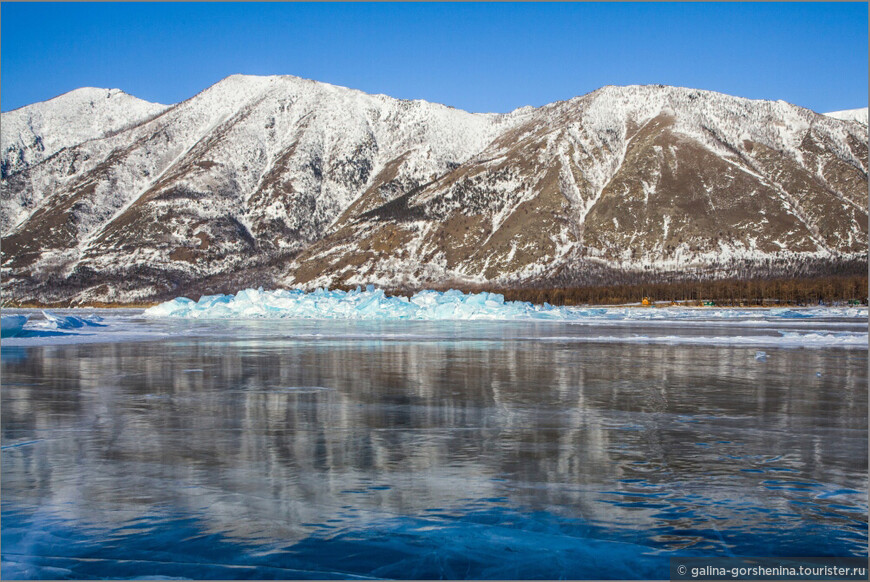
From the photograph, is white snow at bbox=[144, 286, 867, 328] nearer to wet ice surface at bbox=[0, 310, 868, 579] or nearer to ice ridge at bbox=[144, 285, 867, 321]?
ice ridge at bbox=[144, 285, 867, 321]

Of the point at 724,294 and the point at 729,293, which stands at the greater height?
the point at 729,293

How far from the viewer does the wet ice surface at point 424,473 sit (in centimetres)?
809

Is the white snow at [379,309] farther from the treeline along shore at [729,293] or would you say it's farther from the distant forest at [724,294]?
the treeline along shore at [729,293]

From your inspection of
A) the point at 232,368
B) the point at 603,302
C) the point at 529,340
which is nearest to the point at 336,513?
the point at 232,368

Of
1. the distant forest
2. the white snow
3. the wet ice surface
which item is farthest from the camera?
the distant forest

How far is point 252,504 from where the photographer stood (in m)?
9.70

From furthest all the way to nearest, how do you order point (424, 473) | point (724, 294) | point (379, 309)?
1. point (724, 294)
2. point (379, 309)
3. point (424, 473)

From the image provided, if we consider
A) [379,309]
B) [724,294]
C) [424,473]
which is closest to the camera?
[424,473]

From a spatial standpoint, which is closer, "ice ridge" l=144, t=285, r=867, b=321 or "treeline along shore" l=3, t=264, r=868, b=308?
"ice ridge" l=144, t=285, r=867, b=321

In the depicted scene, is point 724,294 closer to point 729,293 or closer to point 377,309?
point 729,293

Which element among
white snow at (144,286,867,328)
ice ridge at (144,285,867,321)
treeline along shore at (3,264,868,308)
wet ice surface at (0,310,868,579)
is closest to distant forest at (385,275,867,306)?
treeline along shore at (3,264,868,308)

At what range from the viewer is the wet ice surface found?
8086mm

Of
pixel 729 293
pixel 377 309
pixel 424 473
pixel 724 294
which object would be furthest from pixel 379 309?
pixel 724 294

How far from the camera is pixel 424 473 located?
444 inches
